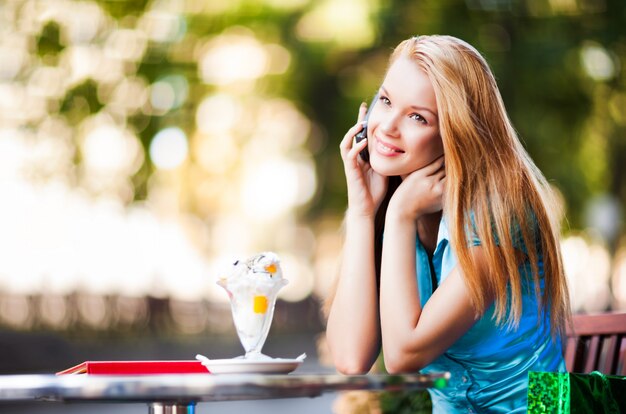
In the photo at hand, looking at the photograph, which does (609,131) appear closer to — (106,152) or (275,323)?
(106,152)

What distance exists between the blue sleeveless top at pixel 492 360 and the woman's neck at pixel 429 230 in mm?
161

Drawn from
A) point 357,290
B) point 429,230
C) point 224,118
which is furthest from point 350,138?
point 224,118

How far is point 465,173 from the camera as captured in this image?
2.56 meters

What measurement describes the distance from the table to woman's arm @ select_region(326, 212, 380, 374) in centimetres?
66

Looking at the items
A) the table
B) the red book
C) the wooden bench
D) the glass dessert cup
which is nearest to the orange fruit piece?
the glass dessert cup

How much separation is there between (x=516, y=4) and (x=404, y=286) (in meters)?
12.8

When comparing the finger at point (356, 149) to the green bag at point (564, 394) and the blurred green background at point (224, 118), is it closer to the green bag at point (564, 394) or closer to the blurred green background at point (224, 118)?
the green bag at point (564, 394)

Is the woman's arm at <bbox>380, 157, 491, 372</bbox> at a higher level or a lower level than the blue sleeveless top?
higher

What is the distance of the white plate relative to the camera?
2.15 meters

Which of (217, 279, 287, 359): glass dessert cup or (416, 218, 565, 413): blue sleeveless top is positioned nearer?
(217, 279, 287, 359): glass dessert cup

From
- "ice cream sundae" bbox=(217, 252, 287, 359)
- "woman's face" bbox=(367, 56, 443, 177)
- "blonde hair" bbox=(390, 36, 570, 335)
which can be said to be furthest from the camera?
"woman's face" bbox=(367, 56, 443, 177)

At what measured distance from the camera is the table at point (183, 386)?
1845 millimetres

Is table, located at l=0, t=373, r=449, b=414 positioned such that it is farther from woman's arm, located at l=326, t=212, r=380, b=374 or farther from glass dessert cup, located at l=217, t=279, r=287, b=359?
woman's arm, located at l=326, t=212, r=380, b=374

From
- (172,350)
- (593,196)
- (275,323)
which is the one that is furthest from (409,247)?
(275,323)
